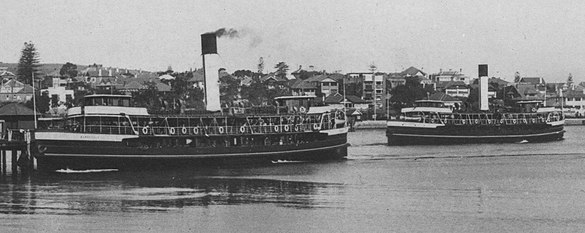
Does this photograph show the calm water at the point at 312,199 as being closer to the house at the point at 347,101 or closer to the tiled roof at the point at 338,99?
the house at the point at 347,101

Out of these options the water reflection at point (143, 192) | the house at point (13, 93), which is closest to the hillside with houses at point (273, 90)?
the house at point (13, 93)

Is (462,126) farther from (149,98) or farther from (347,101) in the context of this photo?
(347,101)

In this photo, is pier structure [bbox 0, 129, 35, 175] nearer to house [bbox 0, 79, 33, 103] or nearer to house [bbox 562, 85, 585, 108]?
house [bbox 0, 79, 33, 103]

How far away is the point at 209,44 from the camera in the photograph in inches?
1940

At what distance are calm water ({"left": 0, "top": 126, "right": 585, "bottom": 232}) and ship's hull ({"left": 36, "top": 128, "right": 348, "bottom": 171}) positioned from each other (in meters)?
0.87

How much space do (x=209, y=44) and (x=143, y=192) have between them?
1681 cm

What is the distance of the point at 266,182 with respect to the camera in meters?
38.9

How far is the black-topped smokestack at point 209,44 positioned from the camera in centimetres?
4909

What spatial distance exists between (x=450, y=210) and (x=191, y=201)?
36.0 feet

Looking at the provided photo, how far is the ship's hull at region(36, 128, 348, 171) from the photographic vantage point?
133ft

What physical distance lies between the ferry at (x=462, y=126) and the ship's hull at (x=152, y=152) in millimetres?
17642

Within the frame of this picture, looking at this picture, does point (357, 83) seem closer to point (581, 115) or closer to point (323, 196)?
point (581, 115)

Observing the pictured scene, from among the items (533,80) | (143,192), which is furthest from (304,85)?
(143,192)

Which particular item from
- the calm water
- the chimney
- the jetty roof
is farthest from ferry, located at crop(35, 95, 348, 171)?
the chimney
